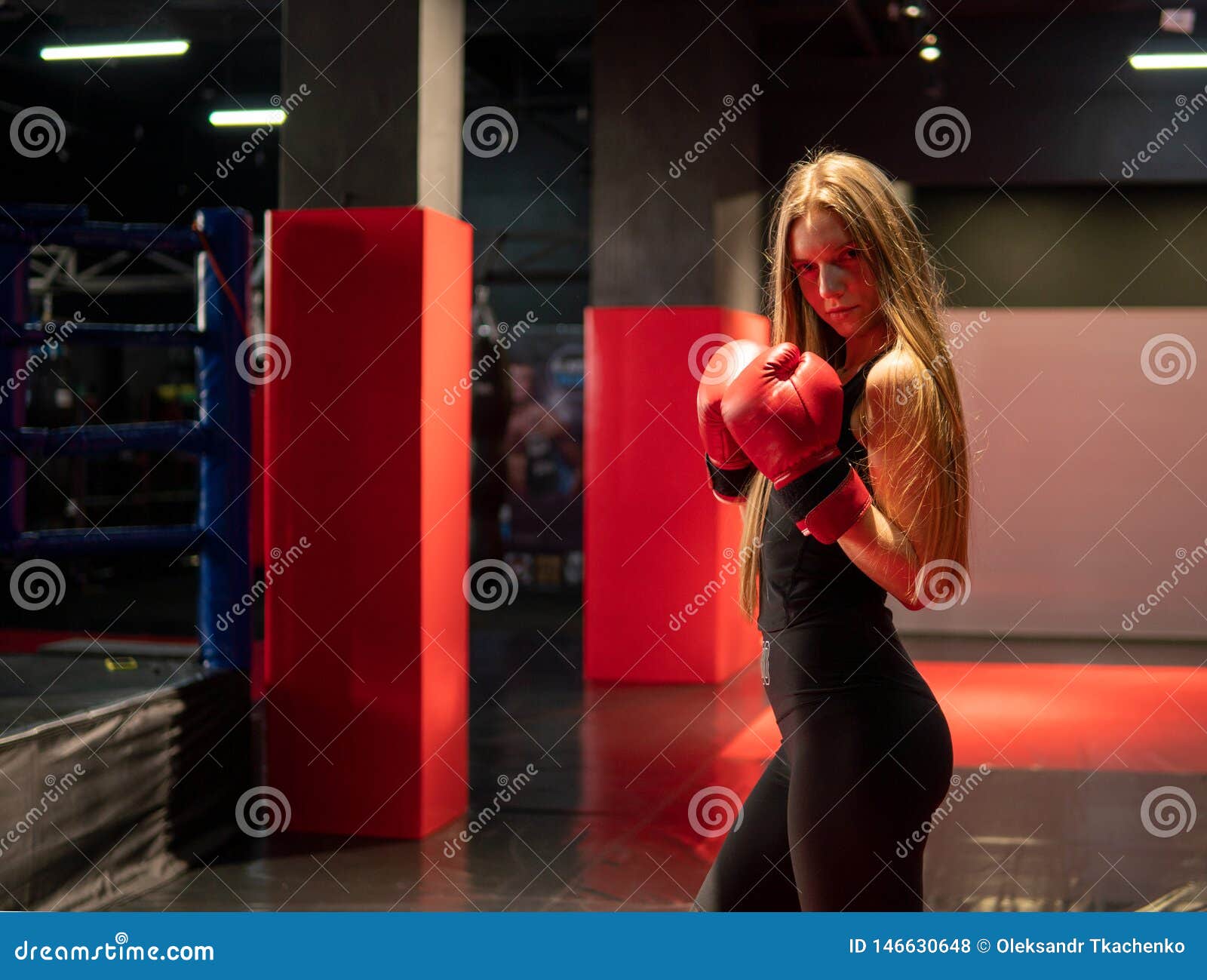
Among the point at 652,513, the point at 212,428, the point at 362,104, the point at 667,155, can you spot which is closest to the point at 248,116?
the point at 667,155

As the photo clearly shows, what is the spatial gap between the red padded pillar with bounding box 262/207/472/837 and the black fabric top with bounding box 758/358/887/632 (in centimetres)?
215

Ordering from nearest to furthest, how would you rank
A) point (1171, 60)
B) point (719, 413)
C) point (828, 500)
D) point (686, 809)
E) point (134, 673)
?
point (828, 500) < point (719, 413) < point (134, 673) < point (686, 809) < point (1171, 60)

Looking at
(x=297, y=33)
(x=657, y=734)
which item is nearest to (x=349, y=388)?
(x=297, y=33)

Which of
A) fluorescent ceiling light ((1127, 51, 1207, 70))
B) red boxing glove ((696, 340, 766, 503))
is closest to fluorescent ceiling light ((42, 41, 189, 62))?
fluorescent ceiling light ((1127, 51, 1207, 70))

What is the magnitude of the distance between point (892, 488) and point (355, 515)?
2.42 m

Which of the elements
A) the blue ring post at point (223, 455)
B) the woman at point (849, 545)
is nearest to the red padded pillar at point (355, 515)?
the blue ring post at point (223, 455)

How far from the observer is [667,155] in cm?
606

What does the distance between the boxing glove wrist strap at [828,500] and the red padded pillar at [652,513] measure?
4586mm

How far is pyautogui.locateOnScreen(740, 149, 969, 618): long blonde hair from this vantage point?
1.37 m

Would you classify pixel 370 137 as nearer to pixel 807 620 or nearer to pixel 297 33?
pixel 297 33

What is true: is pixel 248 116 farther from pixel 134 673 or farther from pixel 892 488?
pixel 892 488

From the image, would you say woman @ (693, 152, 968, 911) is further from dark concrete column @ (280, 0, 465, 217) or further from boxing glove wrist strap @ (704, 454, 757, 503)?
dark concrete column @ (280, 0, 465, 217)

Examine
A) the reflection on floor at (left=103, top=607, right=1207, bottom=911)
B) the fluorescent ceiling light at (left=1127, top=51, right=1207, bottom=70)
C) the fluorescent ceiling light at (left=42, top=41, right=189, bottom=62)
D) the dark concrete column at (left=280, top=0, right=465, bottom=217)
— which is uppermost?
the fluorescent ceiling light at (left=42, top=41, right=189, bottom=62)

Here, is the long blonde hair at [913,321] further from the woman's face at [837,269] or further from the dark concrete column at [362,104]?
the dark concrete column at [362,104]
